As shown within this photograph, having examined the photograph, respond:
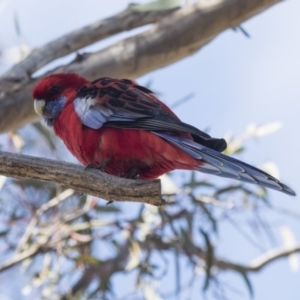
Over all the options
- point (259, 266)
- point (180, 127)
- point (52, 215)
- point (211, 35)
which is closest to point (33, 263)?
point (52, 215)

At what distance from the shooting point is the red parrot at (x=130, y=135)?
2.28 m

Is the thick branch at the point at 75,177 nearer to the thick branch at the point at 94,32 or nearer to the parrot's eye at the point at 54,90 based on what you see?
the parrot's eye at the point at 54,90

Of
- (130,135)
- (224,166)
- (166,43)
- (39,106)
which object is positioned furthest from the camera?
(166,43)

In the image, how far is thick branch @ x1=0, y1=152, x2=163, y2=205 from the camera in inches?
83.1

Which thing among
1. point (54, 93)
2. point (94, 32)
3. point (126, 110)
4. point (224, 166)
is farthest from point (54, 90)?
point (224, 166)

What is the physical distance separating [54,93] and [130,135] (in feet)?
1.34

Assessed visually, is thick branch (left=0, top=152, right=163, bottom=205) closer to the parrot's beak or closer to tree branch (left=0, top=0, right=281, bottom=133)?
the parrot's beak

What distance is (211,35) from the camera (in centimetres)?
306

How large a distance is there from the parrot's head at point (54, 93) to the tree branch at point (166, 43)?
0.28 m

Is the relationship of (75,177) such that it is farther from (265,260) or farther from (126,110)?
(265,260)

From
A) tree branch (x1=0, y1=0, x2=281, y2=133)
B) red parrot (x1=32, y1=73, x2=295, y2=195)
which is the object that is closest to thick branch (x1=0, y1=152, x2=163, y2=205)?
red parrot (x1=32, y1=73, x2=295, y2=195)

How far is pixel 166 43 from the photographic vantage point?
3059 mm

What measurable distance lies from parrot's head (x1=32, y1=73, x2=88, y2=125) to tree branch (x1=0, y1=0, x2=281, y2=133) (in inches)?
11.1

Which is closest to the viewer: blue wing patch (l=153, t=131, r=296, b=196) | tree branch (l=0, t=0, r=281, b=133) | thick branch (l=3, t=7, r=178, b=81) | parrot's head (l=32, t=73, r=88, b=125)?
blue wing patch (l=153, t=131, r=296, b=196)
